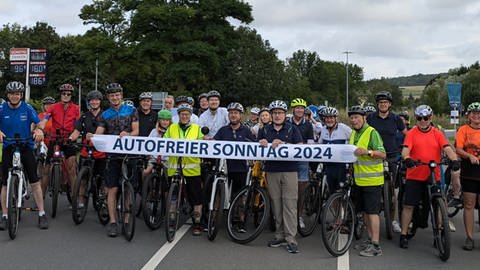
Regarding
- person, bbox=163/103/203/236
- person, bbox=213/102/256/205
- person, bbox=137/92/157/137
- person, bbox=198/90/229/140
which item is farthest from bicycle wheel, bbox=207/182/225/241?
person, bbox=137/92/157/137

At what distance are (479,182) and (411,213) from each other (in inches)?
37.5

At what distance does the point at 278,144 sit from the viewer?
675cm

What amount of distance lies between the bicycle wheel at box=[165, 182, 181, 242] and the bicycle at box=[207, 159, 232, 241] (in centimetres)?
46

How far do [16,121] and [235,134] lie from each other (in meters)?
3.11

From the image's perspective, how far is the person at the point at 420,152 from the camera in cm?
664

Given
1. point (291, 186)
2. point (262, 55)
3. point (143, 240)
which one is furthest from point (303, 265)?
point (262, 55)

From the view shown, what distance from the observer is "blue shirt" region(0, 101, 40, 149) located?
7289 millimetres

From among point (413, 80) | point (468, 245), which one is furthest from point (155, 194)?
point (413, 80)

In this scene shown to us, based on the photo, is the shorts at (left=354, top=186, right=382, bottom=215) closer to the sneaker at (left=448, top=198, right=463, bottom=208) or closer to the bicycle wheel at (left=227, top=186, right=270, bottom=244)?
the bicycle wheel at (left=227, top=186, right=270, bottom=244)

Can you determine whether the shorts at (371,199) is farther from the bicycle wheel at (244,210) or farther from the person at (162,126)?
the person at (162,126)

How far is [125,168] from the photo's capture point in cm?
723

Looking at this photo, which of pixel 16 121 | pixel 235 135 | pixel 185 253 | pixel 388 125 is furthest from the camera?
pixel 388 125

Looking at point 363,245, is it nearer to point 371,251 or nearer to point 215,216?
point 371,251

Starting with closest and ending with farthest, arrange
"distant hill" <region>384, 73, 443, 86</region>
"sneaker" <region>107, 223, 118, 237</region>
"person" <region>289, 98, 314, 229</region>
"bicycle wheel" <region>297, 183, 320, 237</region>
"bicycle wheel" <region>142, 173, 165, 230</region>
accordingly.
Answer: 1. "sneaker" <region>107, 223, 118, 237</region>
2. "bicycle wheel" <region>142, 173, 165, 230</region>
3. "person" <region>289, 98, 314, 229</region>
4. "bicycle wheel" <region>297, 183, 320, 237</region>
5. "distant hill" <region>384, 73, 443, 86</region>
